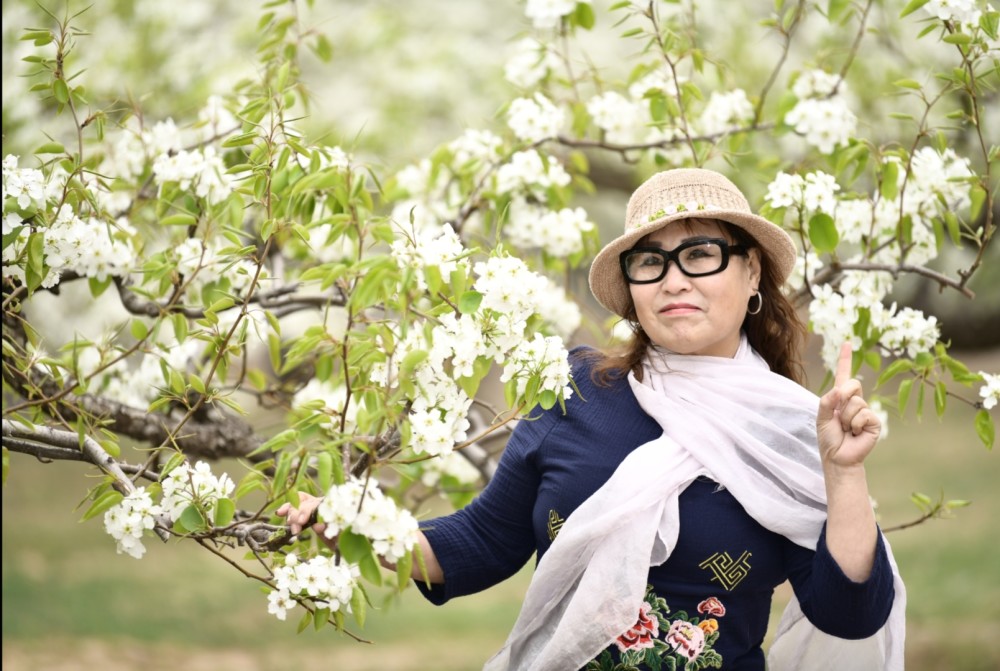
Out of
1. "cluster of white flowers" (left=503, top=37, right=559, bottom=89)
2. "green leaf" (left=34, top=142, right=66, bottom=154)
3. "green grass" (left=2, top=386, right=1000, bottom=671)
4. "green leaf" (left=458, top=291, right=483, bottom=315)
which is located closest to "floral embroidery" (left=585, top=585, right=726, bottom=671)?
"green leaf" (left=458, top=291, right=483, bottom=315)

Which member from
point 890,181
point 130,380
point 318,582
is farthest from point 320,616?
point 890,181

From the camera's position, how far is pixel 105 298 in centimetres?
852

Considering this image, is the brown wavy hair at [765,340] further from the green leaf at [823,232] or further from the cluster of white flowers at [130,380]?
the cluster of white flowers at [130,380]

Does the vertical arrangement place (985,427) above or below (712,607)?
above

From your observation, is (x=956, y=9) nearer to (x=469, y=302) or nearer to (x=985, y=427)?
(x=985, y=427)

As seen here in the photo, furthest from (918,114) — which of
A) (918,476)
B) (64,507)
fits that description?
(64,507)

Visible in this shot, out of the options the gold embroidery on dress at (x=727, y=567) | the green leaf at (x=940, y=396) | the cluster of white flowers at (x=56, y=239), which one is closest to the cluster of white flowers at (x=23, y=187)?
the cluster of white flowers at (x=56, y=239)

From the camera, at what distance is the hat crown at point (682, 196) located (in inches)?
86.4

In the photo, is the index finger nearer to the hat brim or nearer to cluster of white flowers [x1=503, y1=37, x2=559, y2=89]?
the hat brim

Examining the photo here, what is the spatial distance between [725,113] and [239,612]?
5640 millimetres

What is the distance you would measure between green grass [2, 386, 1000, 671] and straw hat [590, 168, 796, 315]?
331 centimetres

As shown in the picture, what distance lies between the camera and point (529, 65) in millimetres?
3432

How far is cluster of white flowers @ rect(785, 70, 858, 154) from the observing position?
309cm

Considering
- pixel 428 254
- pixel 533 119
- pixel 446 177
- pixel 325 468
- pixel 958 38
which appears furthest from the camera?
pixel 446 177
